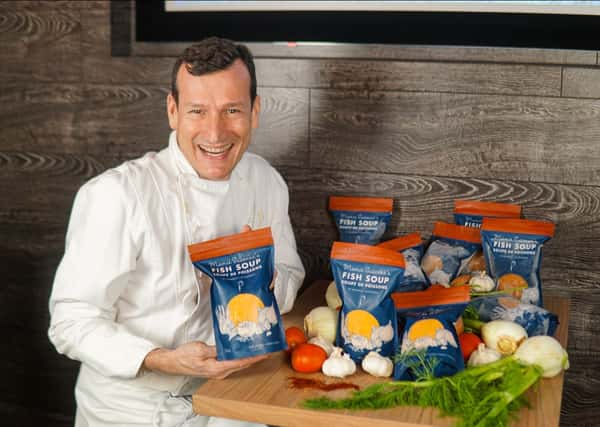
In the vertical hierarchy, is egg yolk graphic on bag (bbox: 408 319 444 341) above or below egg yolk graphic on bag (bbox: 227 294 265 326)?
below

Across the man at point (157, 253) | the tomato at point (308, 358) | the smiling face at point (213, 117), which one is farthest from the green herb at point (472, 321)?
the smiling face at point (213, 117)

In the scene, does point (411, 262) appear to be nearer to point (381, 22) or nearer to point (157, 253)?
point (157, 253)

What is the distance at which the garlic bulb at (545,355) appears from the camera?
1.50 metres

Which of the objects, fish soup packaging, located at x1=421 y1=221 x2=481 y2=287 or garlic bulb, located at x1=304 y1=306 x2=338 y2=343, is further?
fish soup packaging, located at x1=421 y1=221 x2=481 y2=287

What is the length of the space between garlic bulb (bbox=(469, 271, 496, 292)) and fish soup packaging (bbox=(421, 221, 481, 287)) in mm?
91

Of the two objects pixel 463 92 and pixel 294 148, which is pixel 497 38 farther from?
pixel 294 148

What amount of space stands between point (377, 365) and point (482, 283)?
0.42 metres

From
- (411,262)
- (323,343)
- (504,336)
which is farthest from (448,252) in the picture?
(323,343)

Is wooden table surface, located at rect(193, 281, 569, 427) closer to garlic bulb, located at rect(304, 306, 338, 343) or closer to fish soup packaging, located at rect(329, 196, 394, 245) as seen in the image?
garlic bulb, located at rect(304, 306, 338, 343)

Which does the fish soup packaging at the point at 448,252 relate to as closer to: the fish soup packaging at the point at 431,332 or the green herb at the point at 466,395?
the fish soup packaging at the point at 431,332

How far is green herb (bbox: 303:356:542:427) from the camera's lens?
1.35m

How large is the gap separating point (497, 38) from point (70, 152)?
4.50ft

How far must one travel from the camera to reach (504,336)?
62.5 inches

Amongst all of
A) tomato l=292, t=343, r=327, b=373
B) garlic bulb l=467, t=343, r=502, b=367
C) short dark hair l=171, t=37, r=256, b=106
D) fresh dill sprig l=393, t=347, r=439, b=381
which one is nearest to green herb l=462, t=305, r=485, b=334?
garlic bulb l=467, t=343, r=502, b=367
